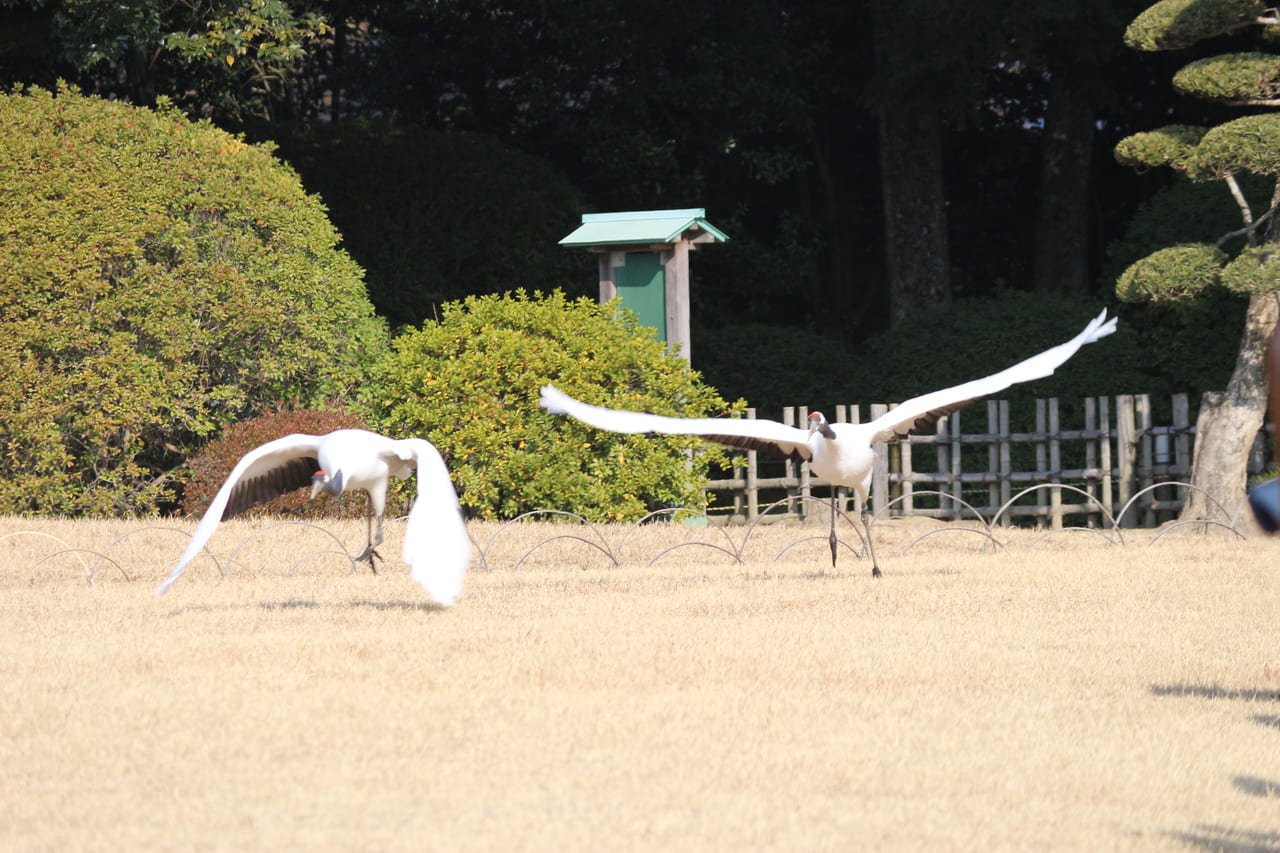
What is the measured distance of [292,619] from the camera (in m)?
7.80

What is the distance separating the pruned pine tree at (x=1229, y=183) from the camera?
12.0 m

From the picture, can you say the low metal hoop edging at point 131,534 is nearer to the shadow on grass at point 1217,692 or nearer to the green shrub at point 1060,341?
the shadow on grass at point 1217,692

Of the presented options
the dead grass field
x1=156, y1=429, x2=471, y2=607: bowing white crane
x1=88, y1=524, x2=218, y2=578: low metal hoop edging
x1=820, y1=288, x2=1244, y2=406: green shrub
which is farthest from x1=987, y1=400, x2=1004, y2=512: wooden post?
x1=156, y1=429, x2=471, y2=607: bowing white crane

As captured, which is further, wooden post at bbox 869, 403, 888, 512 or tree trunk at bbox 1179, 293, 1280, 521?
wooden post at bbox 869, 403, 888, 512

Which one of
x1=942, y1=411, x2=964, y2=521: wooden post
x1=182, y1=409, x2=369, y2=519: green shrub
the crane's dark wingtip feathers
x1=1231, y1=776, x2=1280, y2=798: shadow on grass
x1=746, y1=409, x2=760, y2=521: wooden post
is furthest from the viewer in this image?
x1=942, y1=411, x2=964, y2=521: wooden post

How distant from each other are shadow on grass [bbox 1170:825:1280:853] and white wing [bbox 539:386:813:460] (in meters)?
4.65

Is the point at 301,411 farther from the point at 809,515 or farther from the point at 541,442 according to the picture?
the point at 809,515

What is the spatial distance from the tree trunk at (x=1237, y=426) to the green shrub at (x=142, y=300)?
7.36 meters

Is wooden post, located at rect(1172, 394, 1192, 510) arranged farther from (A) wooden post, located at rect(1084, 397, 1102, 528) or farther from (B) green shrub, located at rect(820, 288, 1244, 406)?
(B) green shrub, located at rect(820, 288, 1244, 406)

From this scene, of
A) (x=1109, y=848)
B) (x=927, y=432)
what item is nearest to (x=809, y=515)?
(x=927, y=432)

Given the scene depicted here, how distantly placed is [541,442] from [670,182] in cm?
793

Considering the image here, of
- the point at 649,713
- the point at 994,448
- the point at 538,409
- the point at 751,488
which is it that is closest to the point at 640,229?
the point at 538,409

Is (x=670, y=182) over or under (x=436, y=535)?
over

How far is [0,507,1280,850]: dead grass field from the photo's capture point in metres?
4.17
